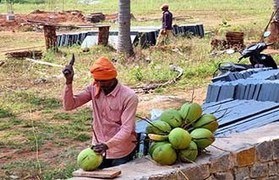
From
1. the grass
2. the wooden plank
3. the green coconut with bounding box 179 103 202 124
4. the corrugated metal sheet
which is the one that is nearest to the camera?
the wooden plank

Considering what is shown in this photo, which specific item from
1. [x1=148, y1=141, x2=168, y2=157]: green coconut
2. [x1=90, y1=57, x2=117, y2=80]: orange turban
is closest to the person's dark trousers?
[x1=148, y1=141, x2=168, y2=157]: green coconut

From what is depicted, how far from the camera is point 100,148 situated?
514 centimetres

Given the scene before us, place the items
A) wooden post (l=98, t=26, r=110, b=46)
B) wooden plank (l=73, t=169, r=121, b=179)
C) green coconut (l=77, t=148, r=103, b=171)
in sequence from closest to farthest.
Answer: wooden plank (l=73, t=169, r=121, b=179)
green coconut (l=77, t=148, r=103, b=171)
wooden post (l=98, t=26, r=110, b=46)

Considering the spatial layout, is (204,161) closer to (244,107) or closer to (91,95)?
(91,95)

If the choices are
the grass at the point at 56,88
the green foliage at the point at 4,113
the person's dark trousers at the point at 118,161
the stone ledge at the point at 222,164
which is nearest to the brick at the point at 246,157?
the stone ledge at the point at 222,164

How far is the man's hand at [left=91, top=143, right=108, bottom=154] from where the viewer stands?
513 cm

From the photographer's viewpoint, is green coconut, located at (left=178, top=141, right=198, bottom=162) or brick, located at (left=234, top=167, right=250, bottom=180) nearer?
green coconut, located at (left=178, top=141, right=198, bottom=162)

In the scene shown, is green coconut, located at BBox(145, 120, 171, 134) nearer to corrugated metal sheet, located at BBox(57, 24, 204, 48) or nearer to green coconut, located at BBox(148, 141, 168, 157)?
green coconut, located at BBox(148, 141, 168, 157)

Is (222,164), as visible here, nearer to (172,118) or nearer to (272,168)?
(172,118)

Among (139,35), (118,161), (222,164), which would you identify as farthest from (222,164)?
(139,35)

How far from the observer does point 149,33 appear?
64.4ft

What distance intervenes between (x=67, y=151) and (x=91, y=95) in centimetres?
326

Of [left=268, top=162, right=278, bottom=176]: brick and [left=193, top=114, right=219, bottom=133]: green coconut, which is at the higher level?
[left=193, top=114, right=219, bottom=133]: green coconut

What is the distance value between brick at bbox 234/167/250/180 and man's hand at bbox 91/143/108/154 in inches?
44.4
